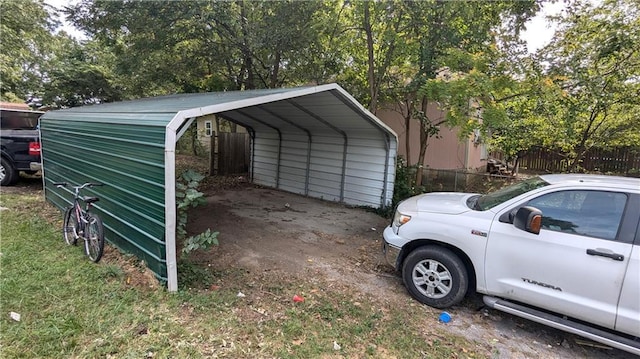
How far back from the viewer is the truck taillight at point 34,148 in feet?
27.8

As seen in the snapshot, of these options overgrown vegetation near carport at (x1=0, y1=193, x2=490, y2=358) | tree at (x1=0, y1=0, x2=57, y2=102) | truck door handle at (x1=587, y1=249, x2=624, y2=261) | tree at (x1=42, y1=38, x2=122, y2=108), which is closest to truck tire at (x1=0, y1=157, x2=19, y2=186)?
overgrown vegetation near carport at (x1=0, y1=193, x2=490, y2=358)

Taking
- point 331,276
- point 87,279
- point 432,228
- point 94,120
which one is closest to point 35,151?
point 94,120

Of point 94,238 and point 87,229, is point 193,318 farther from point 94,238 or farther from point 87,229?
point 87,229

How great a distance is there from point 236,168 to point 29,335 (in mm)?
9955

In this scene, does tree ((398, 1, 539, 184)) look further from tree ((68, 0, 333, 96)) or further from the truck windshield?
the truck windshield

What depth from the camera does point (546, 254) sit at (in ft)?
10.2

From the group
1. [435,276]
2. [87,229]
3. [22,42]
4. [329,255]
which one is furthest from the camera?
[22,42]

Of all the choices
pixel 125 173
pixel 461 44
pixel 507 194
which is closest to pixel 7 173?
pixel 125 173

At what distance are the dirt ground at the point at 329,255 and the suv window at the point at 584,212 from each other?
124 centimetres

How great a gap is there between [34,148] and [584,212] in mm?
11211

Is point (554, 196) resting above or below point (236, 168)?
above

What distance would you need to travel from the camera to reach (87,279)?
3.84 metres

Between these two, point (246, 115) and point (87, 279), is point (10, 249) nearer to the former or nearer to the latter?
point (87, 279)

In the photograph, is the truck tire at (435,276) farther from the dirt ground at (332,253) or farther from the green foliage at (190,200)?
the green foliage at (190,200)
